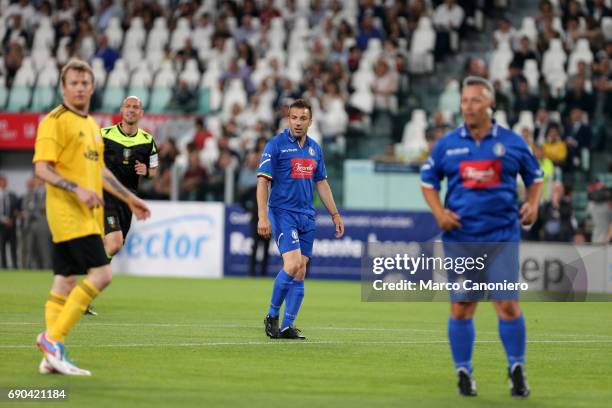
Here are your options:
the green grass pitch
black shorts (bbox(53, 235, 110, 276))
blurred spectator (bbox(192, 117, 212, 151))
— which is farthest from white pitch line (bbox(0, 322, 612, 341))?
blurred spectator (bbox(192, 117, 212, 151))

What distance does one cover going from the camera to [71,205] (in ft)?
32.6

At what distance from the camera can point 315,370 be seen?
1082cm

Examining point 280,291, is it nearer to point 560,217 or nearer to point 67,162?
point 67,162

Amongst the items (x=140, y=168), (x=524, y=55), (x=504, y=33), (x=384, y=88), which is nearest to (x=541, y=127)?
(x=524, y=55)

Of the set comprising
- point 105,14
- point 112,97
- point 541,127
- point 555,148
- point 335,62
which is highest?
point 105,14

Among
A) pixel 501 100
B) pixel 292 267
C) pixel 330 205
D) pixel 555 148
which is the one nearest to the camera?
pixel 292 267

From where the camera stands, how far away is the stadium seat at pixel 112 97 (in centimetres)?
3297

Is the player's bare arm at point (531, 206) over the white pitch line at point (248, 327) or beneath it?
over

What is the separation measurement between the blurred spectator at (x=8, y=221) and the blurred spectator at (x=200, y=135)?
4.72 m

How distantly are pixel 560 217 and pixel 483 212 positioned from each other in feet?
56.1

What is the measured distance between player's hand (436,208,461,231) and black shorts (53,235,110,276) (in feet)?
9.15

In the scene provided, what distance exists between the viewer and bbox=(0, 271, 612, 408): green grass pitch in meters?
9.15

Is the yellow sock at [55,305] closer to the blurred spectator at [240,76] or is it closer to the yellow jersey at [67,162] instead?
the yellow jersey at [67,162]

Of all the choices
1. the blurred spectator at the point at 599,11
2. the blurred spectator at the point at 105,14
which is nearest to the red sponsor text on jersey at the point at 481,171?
the blurred spectator at the point at 599,11
